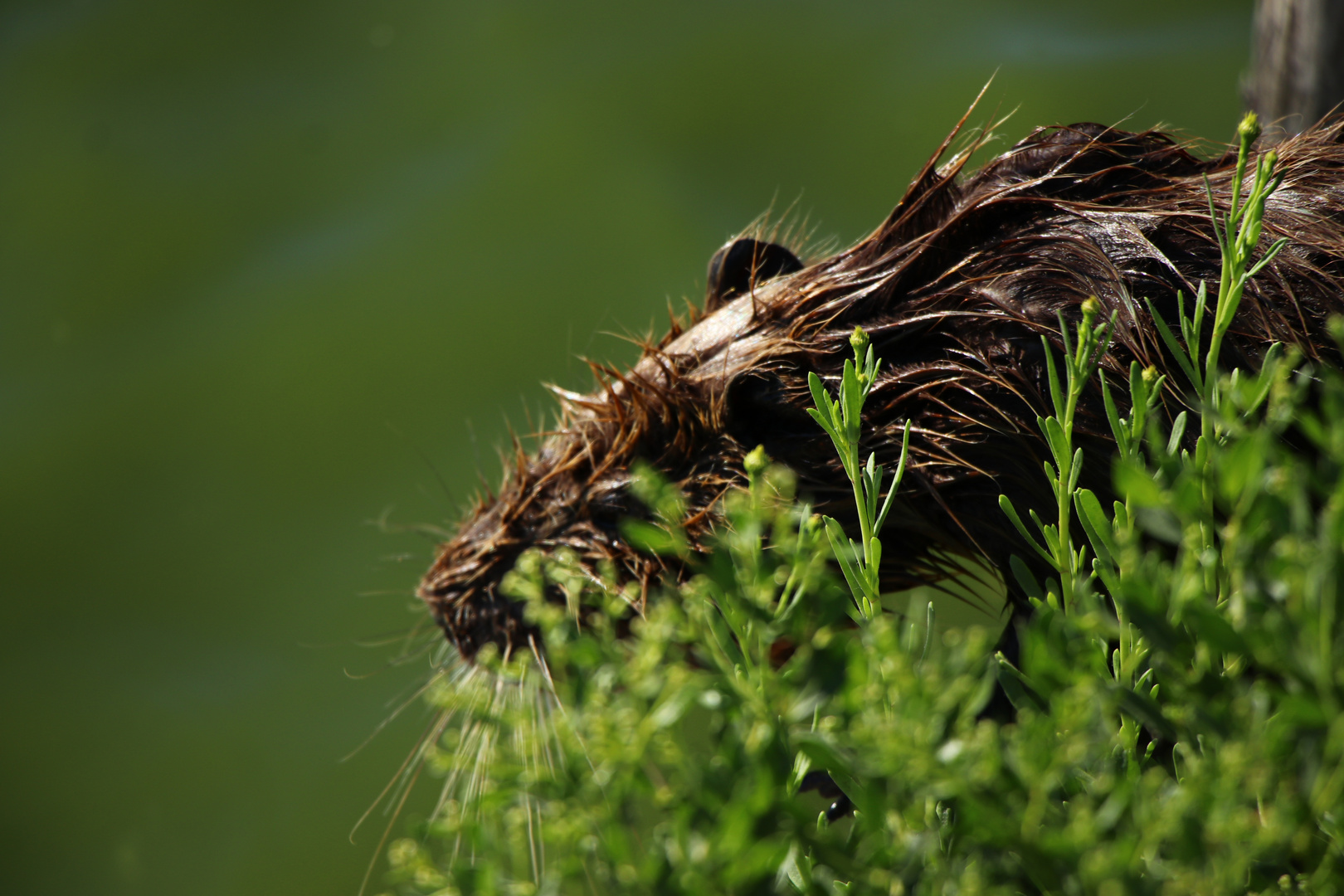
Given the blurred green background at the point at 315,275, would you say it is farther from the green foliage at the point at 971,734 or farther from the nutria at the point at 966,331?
the green foliage at the point at 971,734

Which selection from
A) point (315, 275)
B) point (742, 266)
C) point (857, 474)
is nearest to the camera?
point (857, 474)

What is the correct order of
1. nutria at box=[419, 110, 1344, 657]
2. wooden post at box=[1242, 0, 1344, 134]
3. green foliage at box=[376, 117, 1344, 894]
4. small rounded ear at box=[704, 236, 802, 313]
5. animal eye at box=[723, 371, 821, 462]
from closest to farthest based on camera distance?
green foliage at box=[376, 117, 1344, 894] < nutria at box=[419, 110, 1344, 657] < animal eye at box=[723, 371, 821, 462] < small rounded ear at box=[704, 236, 802, 313] < wooden post at box=[1242, 0, 1344, 134]

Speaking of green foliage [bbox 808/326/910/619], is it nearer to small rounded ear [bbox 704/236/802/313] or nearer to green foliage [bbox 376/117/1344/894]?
green foliage [bbox 376/117/1344/894]

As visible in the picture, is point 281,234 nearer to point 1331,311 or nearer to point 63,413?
point 63,413

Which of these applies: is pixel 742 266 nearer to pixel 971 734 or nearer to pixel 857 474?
pixel 857 474

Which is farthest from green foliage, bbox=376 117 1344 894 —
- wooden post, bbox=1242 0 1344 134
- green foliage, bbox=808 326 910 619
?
wooden post, bbox=1242 0 1344 134

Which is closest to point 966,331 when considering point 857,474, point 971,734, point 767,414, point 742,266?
point 767,414

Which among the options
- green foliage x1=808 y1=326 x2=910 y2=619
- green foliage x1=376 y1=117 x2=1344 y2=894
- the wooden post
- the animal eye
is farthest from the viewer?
the wooden post
